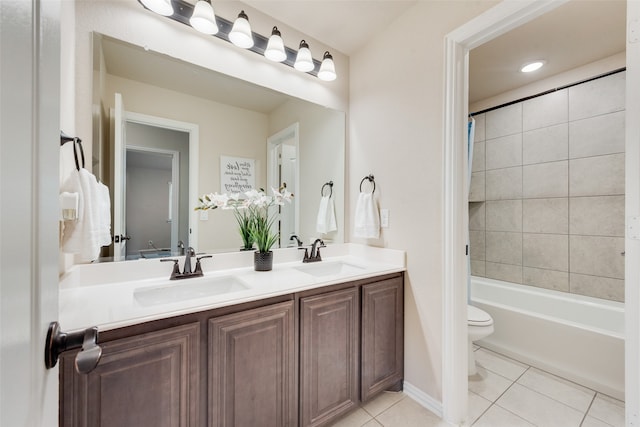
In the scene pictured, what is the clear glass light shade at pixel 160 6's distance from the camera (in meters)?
1.29

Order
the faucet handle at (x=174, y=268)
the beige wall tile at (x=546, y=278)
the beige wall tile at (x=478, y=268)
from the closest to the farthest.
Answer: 1. the faucet handle at (x=174, y=268)
2. the beige wall tile at (x=546, y=278)
3. the beige wall tile at (x=478, y=268)

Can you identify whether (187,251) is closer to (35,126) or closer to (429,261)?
(35,126)

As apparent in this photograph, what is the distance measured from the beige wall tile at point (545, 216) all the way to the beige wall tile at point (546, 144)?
0.40 metres

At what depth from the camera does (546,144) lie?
2.47m

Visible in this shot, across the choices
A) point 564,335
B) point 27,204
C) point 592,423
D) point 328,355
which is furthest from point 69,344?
point 564,335

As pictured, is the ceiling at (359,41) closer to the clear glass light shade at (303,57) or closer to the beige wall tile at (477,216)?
the clear glass light shade at (303,57)

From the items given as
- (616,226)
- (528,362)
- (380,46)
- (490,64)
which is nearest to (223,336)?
(380,46)

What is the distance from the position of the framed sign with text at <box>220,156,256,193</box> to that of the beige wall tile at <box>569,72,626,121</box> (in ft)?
9.32

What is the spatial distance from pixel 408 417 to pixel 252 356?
3.47 ft

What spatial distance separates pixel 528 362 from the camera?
2039 mm

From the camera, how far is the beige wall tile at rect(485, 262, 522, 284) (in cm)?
266

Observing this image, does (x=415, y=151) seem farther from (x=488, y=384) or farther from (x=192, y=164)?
(x=488, y=384)

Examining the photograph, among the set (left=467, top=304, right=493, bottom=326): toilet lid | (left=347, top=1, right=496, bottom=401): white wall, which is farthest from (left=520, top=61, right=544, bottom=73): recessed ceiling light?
(left=467, top=304, right=493, bottom=326): toilet lid

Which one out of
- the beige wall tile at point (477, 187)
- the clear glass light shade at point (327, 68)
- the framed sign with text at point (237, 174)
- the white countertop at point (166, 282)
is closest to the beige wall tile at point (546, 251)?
the beige wall tile at point (477, 187)
